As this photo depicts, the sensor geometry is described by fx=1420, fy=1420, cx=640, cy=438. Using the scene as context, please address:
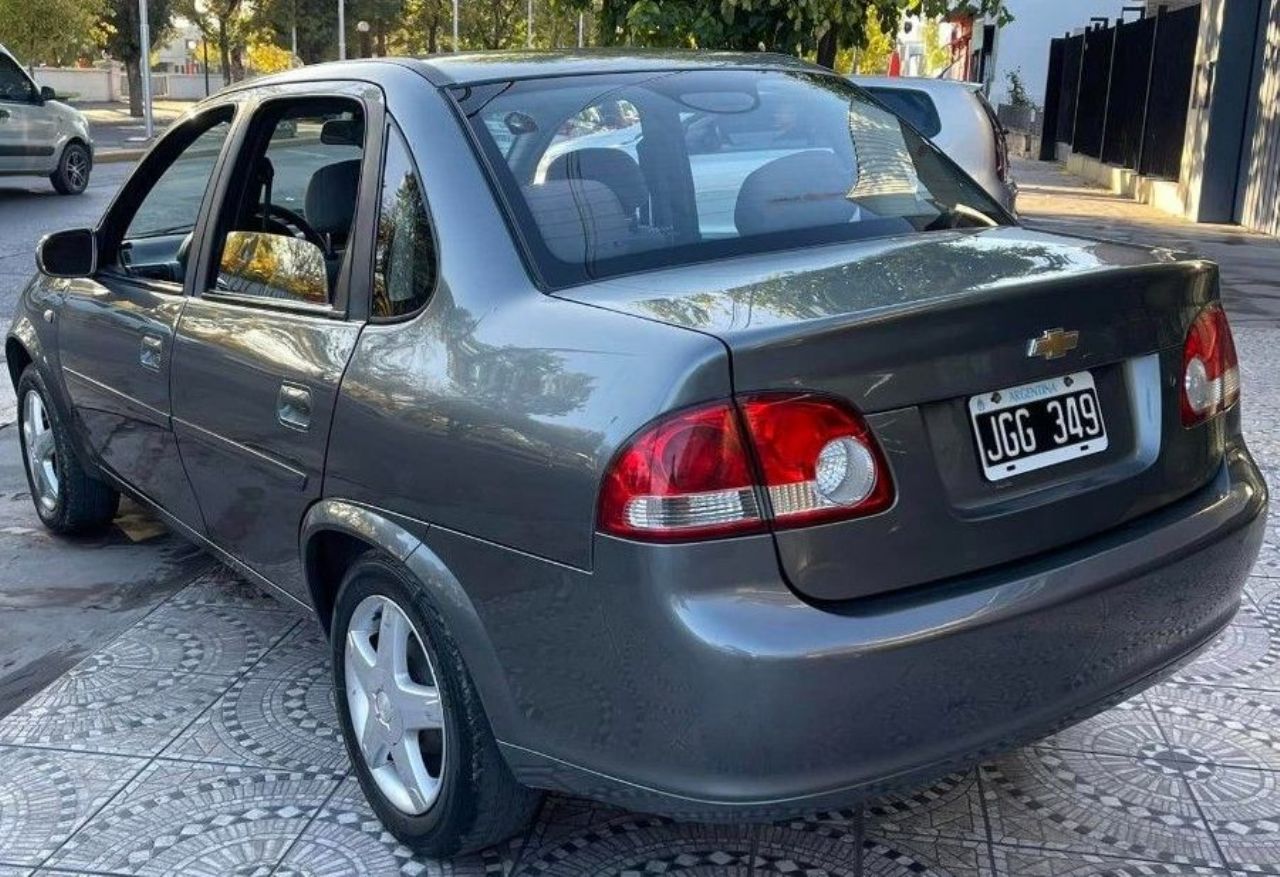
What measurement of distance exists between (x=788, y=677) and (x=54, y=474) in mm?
3724

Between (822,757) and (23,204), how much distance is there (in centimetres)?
1798

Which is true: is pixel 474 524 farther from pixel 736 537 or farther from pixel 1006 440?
pixel 1006 440

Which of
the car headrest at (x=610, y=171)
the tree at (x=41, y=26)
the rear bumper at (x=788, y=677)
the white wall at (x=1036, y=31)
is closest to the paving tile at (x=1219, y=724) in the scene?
the rear bumper at (x=788, y=677)

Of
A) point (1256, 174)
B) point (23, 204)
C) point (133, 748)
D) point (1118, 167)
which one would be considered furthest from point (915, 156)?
point (1118, 167)

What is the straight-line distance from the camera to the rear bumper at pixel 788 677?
229cm

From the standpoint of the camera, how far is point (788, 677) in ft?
7.48

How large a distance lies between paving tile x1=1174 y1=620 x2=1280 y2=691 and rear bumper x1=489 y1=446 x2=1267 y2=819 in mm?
1504

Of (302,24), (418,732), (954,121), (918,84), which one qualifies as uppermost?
(302,24)

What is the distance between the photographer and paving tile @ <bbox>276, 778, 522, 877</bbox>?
9.93 ft

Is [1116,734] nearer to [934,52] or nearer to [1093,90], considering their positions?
[1093,90]

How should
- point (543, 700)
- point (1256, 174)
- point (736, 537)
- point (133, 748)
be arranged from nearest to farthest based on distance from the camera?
point (736, 537) < point (543, 700) < point (133, 748) < point (1256, 174)

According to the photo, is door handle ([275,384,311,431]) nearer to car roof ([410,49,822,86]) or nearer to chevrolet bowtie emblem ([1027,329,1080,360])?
car roof ([410,49,822,86])

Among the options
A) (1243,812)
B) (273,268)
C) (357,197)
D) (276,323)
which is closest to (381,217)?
(357,197)

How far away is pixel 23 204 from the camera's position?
Result: 18.0 m
